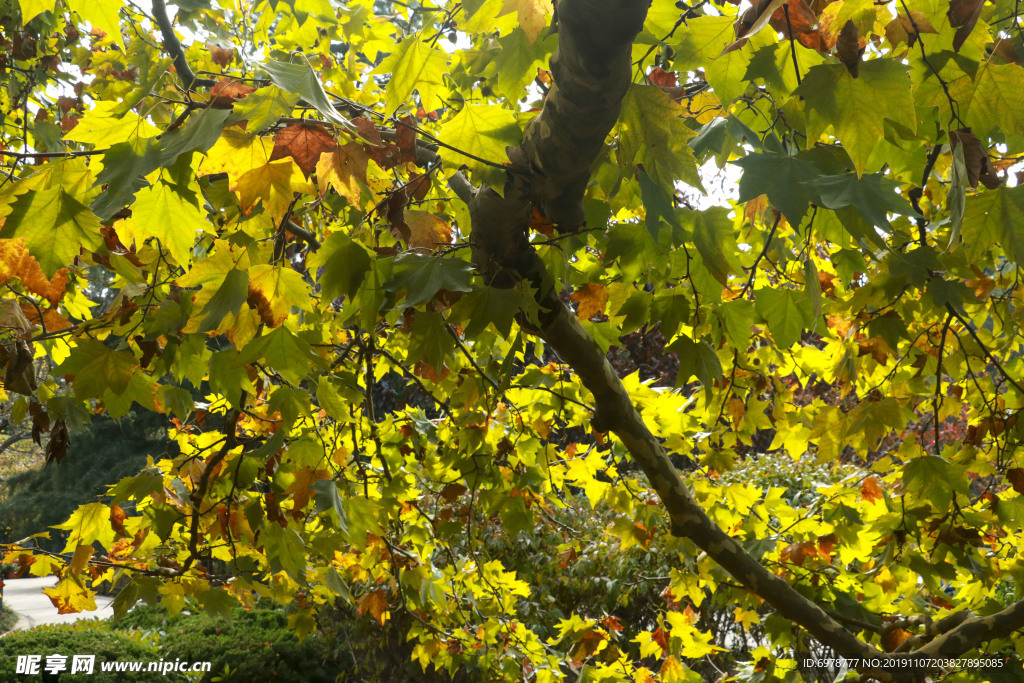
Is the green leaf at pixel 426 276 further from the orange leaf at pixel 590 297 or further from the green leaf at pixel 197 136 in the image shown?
the orange leaf at pixel 590 297

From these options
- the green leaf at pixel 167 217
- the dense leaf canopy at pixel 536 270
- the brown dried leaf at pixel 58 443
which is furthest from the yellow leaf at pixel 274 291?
the brown dried leaf at pixel 58 443

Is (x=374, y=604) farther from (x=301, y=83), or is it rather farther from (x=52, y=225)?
(x=301, y=83)

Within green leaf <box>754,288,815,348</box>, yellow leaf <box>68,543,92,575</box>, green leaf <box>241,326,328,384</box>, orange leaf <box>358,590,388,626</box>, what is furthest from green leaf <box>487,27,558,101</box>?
orange leaf <box>358,590,388,626</box>

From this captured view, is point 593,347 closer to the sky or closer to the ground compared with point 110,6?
closer to the ground

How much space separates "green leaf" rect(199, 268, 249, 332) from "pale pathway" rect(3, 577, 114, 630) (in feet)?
35.8

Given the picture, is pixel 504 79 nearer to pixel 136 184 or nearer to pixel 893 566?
pixel 136 184

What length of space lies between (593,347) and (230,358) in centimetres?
100

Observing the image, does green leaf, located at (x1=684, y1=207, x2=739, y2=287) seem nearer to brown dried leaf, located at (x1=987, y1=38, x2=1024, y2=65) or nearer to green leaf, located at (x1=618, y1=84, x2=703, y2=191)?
green leaf, located at (x1=618, y1=84, x2=703, y2=191)

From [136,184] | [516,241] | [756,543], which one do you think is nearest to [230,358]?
[136,184]

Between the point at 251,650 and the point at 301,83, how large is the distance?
20.6 feet

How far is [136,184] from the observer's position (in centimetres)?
89

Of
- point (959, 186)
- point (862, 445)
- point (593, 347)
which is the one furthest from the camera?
point (862, 445)

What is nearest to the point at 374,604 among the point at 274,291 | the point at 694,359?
the point at 694,359

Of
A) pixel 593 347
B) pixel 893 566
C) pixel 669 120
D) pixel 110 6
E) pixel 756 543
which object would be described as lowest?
pixel 893 566
